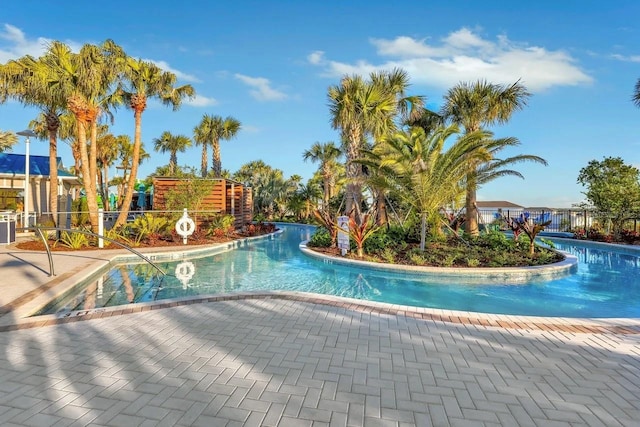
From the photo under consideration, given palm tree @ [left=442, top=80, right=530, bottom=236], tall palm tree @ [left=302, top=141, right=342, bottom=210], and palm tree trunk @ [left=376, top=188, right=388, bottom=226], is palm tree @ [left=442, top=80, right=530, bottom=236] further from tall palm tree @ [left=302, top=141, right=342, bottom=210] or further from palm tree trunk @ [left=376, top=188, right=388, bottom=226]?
tall palm tree @ [left=302, top=141, right=342, bottom=210]

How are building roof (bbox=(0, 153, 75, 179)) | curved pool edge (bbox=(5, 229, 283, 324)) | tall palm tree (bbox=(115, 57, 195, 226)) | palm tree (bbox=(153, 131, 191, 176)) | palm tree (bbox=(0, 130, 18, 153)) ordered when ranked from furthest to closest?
palm tree (bbox=(153, 131, 191, 176)), palm tree (bbox=(0, 130, 18, 153)), building roof (bbox=(0, 153, 75, 179)), tall palm tree (bbox=(115, 57, 195, 226)), curved pool edge (bbox=(5, 229, 283, 324))

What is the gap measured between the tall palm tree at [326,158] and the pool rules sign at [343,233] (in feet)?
50.8

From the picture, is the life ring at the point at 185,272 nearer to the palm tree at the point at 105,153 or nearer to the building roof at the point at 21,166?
the building roof at the point at 21,166

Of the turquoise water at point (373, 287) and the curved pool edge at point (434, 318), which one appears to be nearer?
the curved pool edge at point (434, 318)

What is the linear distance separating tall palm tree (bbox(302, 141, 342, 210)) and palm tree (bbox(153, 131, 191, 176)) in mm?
9767

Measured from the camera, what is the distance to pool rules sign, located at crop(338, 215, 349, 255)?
418 inches

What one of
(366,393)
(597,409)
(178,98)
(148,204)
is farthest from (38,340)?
(148,204)

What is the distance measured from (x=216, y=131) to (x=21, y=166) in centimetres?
1060

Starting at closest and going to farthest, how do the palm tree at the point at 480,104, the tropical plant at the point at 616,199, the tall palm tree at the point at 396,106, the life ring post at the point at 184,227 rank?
the palm tree at the point at 480,104 → the life ring post at the point at 184,227 → the tall palm tree at the point at 396,106 → the tropical plant at the point at 616,199

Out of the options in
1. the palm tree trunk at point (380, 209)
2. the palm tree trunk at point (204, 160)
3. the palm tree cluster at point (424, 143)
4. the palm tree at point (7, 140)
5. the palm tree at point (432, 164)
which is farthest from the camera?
the palm tree trunk at point (204, 160)

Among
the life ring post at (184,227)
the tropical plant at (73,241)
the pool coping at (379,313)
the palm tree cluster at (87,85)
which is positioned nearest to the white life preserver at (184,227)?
the life ring post at (184,227)

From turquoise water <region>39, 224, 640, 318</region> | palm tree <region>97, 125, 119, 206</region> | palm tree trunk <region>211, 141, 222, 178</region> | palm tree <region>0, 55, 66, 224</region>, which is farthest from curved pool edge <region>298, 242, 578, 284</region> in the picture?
palm tree <region>97, 125, 119, 206</region>

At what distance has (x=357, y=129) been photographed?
1363 cm

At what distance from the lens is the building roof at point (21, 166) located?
57.7ft
